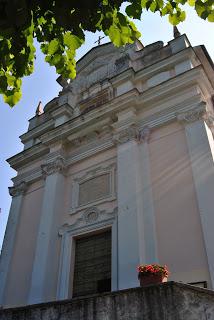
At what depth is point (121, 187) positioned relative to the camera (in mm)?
10648

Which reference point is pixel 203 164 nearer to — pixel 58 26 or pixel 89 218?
pixel 89 218

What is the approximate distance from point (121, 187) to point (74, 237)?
7.81ft

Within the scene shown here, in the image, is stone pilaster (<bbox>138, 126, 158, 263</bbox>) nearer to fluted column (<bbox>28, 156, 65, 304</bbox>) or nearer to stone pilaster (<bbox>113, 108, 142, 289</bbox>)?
stone pilaster (<bbox>113, 108, 142, 289</bbox>)

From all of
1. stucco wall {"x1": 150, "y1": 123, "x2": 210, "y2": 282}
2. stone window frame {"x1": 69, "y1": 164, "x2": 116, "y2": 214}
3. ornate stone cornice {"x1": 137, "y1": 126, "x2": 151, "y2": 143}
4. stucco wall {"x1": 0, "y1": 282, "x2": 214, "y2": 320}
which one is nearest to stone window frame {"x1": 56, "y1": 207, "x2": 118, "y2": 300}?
stone window frame {"x1": 69, "y1": 164, "x2": 116, "y2": 214}

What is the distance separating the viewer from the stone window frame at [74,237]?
10.1 m

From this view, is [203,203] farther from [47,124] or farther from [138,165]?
[47,124]

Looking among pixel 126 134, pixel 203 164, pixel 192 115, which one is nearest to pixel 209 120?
pixel 192 115

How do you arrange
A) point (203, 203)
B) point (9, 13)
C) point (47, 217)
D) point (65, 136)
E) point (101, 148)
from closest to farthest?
point (9, 13) < point (203, 203) < point (47, 217) < point (101, 148) < point (65, 136)

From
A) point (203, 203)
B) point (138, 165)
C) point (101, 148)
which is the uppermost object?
point (101, 148)

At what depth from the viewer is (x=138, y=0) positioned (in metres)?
4.93

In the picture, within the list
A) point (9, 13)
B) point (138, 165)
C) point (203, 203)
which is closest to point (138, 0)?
point (9, 13)

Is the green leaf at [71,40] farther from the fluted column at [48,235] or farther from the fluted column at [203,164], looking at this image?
the fluted column at [48,235]

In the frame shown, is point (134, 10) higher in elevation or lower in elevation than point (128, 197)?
lower

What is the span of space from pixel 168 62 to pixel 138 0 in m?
8.37
